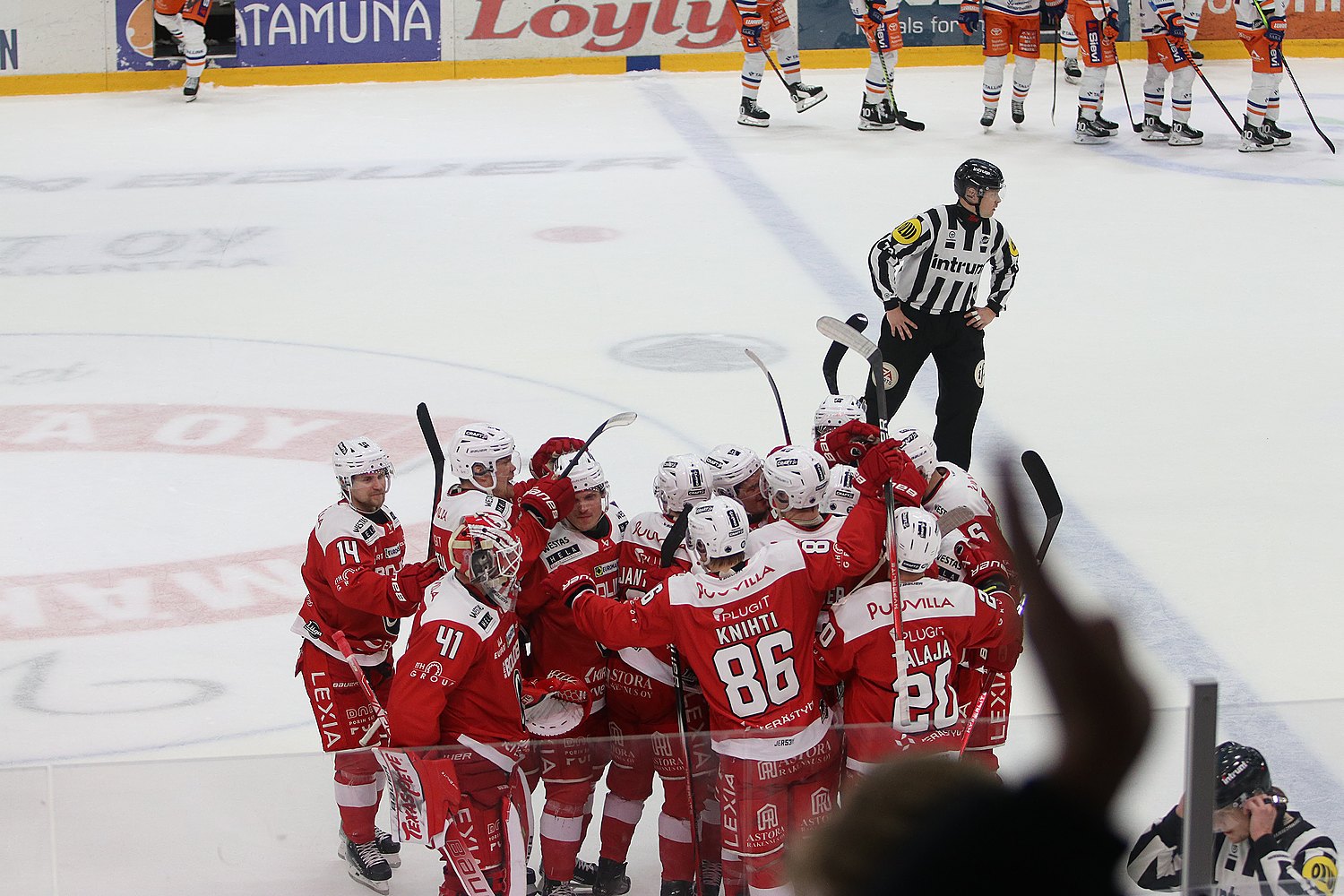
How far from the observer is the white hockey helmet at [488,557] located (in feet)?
9.79

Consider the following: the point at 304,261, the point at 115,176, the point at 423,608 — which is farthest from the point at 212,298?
the point at 423,608

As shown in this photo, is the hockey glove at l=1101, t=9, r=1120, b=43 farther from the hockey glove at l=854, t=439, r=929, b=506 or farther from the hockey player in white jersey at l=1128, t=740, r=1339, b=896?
the hockey player in white jersey at l=1128, t=740, r=1339, b=896

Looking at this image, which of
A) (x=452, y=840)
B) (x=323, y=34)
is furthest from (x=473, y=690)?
(x=323, y=34)

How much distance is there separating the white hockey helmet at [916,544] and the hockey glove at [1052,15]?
10.1 m

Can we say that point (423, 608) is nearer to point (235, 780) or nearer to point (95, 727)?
point (235, 780)

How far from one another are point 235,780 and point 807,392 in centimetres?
429

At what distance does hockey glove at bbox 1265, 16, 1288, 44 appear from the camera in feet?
34.1

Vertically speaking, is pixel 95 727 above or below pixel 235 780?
below

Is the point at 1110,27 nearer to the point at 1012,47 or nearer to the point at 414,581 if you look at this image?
the point at 1012,47

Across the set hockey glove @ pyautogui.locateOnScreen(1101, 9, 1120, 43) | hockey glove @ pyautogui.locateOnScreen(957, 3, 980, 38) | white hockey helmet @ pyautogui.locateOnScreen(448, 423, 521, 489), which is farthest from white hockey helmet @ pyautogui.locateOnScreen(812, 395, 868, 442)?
hockey glove @ pyautogui.locateOnScreen(957, 3, 980, 38)

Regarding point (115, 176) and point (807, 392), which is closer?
point (807, 392)

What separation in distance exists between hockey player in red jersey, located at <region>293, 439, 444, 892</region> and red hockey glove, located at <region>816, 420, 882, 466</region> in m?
0.97

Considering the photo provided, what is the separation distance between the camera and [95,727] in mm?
4035

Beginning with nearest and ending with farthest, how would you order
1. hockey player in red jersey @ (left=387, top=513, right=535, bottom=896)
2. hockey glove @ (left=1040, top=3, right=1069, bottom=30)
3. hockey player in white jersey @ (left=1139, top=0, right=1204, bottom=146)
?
hockey player in red jersey @ (left=387, top=513, right=535, bottom=896) → hockey player in white jersey @ (left=1139, top=0, right=1204, bottom=146) → hockey glove @ (left=1040, top=3, right=1069, bottom=30)
